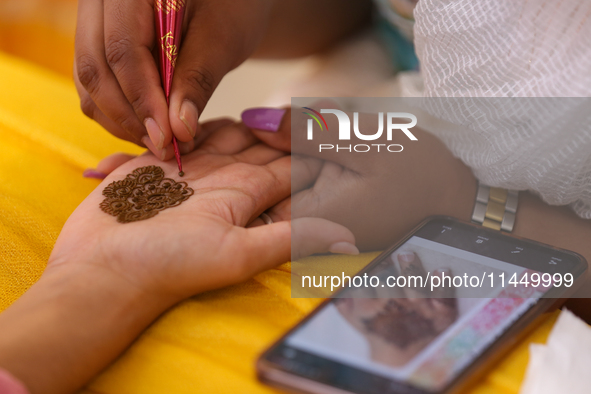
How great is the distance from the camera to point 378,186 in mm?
646

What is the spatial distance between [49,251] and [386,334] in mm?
385

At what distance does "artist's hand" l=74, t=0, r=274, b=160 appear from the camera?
600 millimetres

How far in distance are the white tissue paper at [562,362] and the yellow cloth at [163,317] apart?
1 centimetres

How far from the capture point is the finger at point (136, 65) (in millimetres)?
597

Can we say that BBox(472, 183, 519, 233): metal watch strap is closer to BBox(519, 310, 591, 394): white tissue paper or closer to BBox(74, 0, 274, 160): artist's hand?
BBox(519, 310, 591, 394): white tissue paper

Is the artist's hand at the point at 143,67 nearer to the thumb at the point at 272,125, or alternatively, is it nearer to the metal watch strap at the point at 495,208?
the thumb at the point at 272,125

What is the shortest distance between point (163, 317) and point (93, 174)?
308mm

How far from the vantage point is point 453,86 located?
61 centimetres

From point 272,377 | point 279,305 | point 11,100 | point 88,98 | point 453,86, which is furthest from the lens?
point 11,100

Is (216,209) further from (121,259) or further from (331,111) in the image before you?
(331,111)

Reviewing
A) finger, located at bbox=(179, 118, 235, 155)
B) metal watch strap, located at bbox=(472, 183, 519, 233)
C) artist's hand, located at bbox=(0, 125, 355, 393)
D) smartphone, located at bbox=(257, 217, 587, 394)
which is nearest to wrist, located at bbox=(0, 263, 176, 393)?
artist's hand, located at bbox=(0, 125, 355, 393)

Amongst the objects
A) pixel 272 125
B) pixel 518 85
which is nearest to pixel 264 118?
pixel 272 125

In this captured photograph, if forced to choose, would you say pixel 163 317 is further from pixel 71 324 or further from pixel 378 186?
pixel 378 186

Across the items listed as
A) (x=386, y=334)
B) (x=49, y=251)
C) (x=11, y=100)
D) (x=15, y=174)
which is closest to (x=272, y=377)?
(x=386, y=334)
